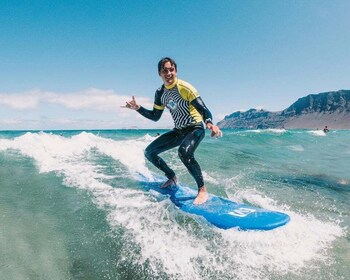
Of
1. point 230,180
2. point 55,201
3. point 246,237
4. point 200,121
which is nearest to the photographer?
point 246,237

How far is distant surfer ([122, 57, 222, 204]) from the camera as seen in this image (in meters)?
5.20

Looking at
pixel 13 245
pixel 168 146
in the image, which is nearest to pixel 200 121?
pixel 168 146

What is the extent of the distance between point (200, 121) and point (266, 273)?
283cm

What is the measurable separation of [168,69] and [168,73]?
0.23ft

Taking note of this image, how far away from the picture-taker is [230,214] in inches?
187

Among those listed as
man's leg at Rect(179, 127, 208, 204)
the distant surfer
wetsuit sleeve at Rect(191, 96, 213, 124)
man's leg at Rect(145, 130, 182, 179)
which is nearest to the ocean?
man's leg at Rect(179, 127, 208, 204)

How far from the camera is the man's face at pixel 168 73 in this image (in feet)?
17.1

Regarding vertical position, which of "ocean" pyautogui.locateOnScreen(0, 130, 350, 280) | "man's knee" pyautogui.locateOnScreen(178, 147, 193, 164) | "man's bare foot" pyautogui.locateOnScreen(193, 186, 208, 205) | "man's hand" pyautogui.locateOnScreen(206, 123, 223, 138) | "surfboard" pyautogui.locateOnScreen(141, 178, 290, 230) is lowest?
"ocean" pyautogui.locateOnScreen(0, 130, 350, 280)

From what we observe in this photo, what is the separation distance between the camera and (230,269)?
11.9 ft

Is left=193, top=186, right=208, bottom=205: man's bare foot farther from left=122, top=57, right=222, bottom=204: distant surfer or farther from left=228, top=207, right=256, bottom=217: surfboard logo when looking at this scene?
left=228, top=207, right=256, bottom=217: surfboard logo

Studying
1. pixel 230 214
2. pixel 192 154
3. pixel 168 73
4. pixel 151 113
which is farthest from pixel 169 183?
pixel 168 73

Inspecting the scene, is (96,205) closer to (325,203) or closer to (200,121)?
(200,121)

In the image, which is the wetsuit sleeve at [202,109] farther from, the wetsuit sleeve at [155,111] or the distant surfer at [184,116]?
the wetsuit sleeve at [155,111]

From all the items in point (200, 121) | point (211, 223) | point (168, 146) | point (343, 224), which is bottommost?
point (343, 224)
